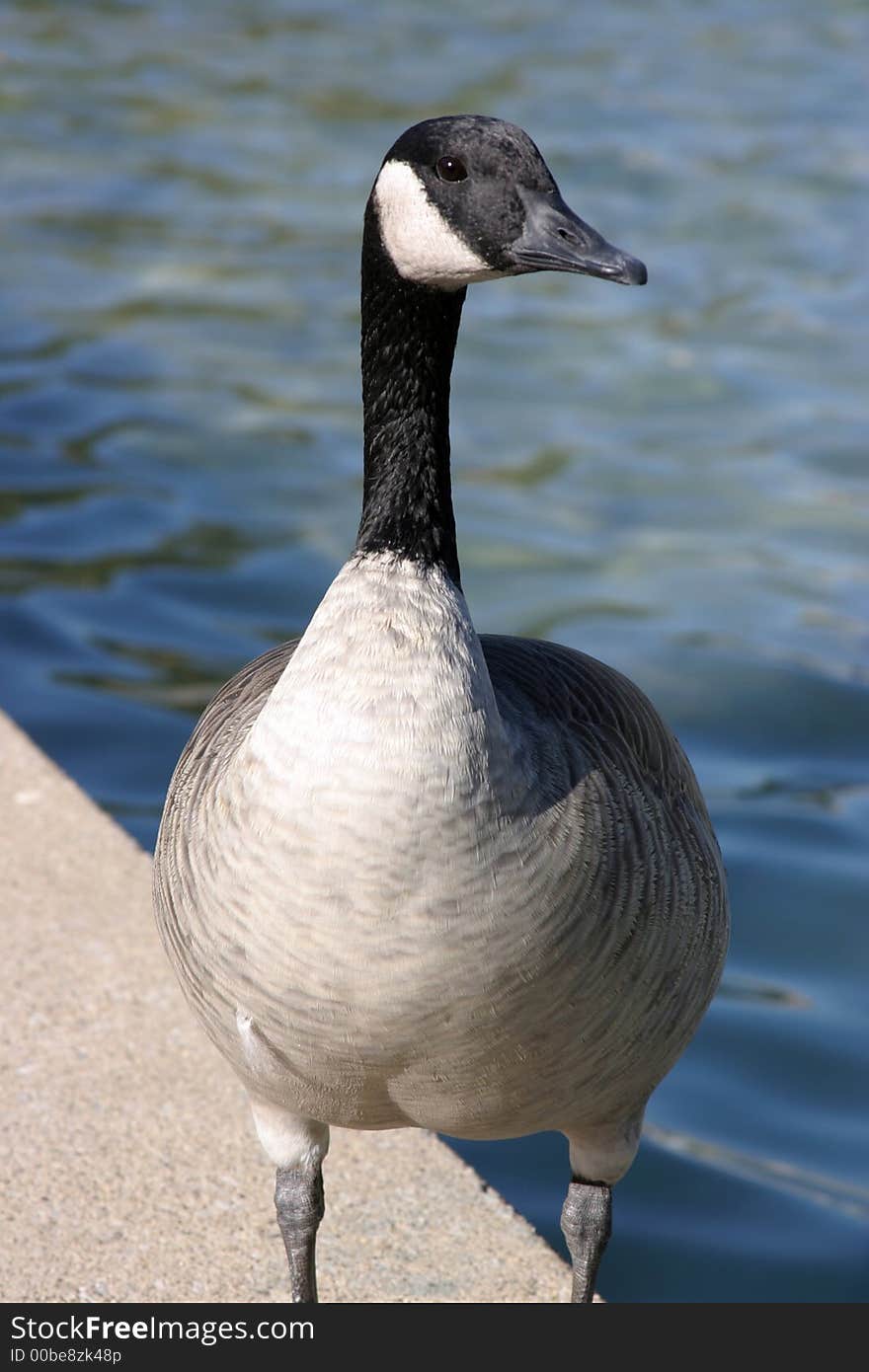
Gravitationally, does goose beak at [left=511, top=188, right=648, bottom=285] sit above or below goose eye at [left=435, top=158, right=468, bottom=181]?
below

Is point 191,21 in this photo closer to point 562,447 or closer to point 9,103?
point 9,103

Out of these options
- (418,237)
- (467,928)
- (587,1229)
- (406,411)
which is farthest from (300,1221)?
(418,237)

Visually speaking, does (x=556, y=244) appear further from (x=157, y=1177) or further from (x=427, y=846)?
(x=157, y=1177)

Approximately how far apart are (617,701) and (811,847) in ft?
11.4

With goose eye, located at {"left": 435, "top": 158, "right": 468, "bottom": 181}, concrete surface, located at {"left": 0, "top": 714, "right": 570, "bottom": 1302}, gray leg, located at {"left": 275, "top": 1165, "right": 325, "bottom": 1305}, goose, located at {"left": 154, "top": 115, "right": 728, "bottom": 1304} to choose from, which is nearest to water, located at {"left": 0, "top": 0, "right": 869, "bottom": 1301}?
concrete surface, located at {"left": 0, "top": 714, "right": 570, "bottom": 1302}

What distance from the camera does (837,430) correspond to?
35.6ft

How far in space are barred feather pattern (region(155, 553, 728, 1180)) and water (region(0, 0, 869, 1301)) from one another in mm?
1911

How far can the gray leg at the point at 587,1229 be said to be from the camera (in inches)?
136

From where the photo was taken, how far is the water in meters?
5.70

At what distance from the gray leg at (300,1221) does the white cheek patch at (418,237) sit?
1.63 meters

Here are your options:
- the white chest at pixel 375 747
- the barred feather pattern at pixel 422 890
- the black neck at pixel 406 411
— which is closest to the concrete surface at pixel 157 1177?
the barred feather pattern at pixel 422 890

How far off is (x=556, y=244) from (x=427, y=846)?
991 millimetres

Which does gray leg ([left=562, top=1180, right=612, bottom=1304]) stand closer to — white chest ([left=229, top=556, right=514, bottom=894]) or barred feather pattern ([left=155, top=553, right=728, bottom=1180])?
barred feather pattern ([left=155, top=553, right=728, bottom=1180])

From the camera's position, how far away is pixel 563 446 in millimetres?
10617
